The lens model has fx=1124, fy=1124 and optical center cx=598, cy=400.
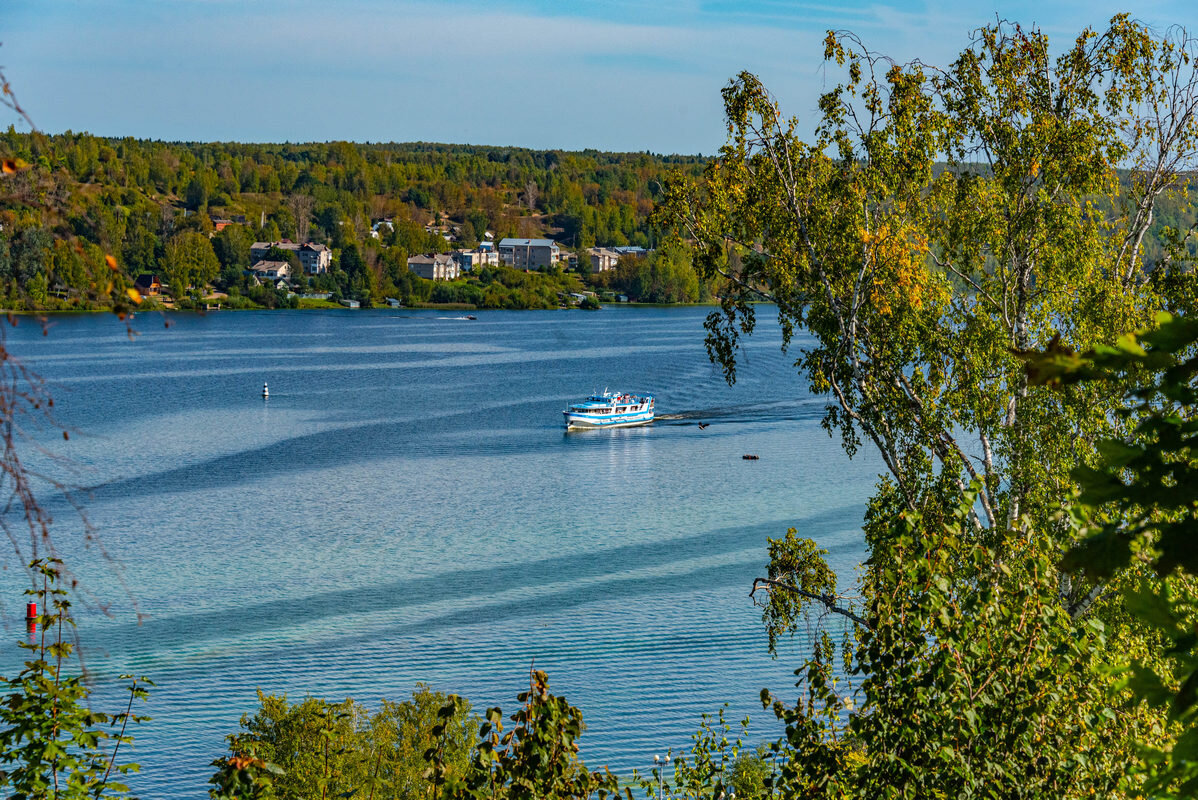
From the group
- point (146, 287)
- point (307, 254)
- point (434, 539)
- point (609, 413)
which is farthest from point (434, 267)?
point (146, 287)

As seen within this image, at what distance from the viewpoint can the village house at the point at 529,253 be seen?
176 m

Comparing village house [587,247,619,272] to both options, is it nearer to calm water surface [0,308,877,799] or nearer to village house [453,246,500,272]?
village house [453,246,500,272]

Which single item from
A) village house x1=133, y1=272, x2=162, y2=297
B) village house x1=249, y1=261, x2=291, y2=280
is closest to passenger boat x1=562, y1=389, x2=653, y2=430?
village house x1=133, y1=272, x2=162, y2=297

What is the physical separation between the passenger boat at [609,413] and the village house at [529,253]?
115m

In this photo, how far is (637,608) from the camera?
29438 millimetres

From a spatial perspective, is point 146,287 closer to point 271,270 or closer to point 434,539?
point 434,539

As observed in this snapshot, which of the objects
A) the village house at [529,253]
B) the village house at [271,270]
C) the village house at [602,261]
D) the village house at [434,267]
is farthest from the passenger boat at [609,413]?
the village house at [529,253]

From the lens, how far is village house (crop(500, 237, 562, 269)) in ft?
577

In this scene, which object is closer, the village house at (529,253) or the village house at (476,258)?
the village house at (476,258)

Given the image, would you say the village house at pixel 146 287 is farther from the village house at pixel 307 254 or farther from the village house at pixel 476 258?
the village house at pixel 476 258

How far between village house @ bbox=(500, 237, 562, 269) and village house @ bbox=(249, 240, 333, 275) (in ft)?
106

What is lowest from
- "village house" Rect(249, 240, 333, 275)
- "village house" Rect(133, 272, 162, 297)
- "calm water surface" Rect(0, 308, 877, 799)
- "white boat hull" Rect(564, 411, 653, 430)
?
"calm water surface" Rect(0, 308, 877, 799)

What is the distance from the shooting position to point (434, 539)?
35906mm

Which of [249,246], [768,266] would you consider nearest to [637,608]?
[768,266]
